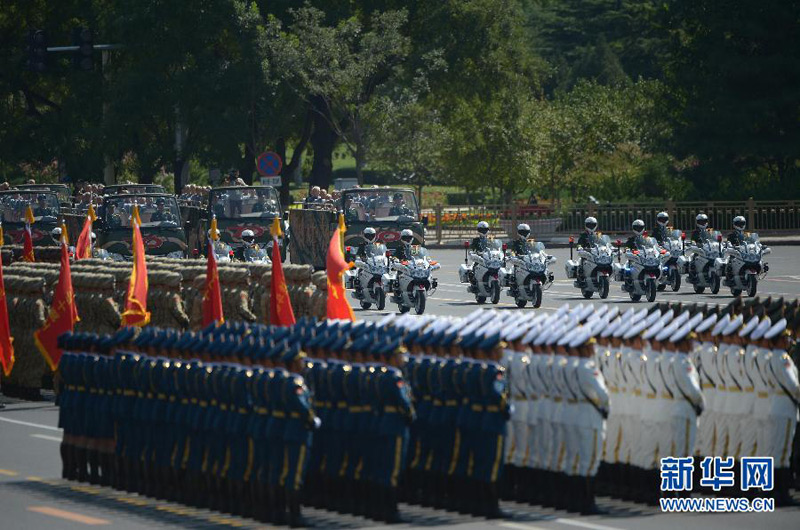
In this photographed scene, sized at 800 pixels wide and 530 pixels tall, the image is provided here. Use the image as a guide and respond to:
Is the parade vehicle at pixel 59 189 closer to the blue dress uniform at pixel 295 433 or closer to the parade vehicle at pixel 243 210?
the parade vehicle at pixel 243 210

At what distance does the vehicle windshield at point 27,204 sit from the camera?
43.2 meters

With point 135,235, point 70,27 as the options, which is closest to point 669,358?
point 135,235

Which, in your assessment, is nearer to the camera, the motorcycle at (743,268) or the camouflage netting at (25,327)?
the camouflage netting at (25,327)

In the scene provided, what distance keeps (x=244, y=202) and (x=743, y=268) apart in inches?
496

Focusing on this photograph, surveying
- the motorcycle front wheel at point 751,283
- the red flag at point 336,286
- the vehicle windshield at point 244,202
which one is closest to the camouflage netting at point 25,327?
the red flag at point 336,286

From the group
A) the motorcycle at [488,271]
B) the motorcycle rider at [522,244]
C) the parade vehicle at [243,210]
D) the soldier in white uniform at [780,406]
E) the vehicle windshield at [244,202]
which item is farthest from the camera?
the vehicle windshield at [244,202]

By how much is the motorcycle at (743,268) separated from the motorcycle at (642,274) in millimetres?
1887

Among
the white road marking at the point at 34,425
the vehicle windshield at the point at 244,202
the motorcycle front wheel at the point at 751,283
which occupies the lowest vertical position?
the white road marking at the point at 34,425

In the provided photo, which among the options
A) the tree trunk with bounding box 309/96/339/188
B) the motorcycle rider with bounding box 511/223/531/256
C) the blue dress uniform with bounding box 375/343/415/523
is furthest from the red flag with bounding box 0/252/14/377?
the tree trunk with bounding box 309/96/339/188

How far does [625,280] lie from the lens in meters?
34.4

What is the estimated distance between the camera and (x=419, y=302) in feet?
106

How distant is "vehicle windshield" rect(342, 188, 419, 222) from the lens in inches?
1497

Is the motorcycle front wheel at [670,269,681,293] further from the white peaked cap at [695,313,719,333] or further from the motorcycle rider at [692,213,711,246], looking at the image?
the white peaked cap at [695,313,719,333]

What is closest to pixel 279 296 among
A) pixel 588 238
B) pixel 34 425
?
pixel 34 425
